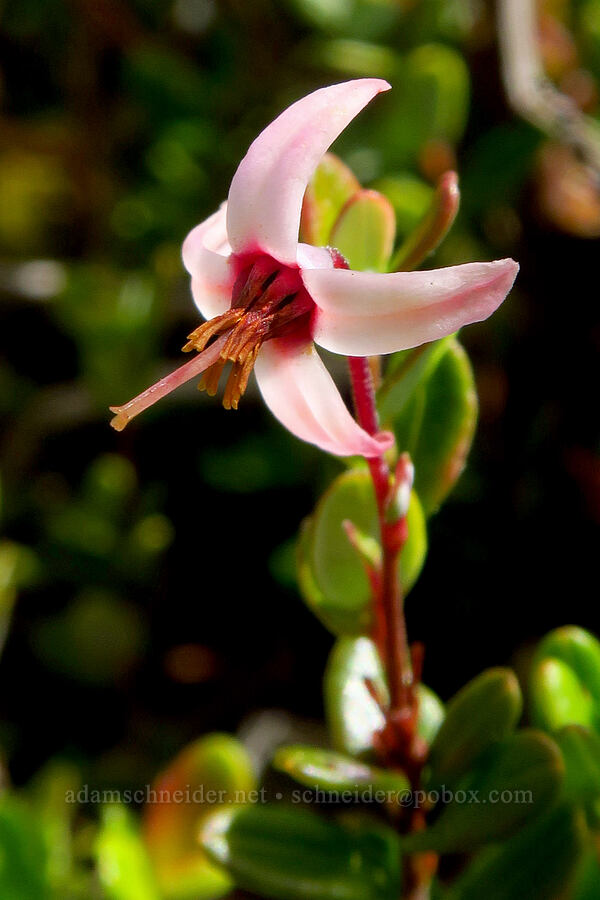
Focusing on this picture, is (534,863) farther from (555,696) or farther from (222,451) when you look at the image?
(222,451)

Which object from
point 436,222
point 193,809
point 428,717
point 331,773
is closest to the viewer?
point 436,222

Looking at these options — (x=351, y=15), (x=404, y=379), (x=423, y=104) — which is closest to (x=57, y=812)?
(x=404, y=379)

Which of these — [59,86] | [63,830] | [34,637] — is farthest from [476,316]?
[59,86]

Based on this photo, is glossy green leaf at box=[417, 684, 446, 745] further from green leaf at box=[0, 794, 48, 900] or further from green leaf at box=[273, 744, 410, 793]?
green leaf at box=[0, 794, 48, 900]

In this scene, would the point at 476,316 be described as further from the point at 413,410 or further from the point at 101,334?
the point at 101,334

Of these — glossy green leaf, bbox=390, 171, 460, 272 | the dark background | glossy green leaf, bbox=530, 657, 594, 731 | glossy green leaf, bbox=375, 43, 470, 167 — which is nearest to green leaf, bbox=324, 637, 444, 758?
glossy green leaf, bbox=530, 657, 594, 731

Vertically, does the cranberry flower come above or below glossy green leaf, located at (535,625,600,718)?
above
